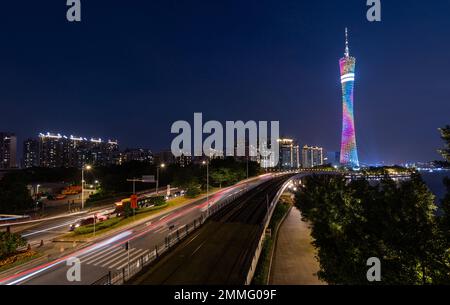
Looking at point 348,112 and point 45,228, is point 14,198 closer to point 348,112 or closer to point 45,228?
point 45,228

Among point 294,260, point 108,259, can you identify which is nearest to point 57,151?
point 108,259

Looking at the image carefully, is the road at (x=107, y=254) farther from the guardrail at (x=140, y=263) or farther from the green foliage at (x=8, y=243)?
the green foliage at (x=8, y=243)

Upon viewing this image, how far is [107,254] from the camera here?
1938 cm

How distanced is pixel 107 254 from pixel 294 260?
45.9 feet

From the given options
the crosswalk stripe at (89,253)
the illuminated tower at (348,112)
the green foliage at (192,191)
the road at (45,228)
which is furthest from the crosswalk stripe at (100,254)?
the illuminated tower at (348,112)

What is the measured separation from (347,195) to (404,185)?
3.17 meters

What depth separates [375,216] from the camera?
1323cm

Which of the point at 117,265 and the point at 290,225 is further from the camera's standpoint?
the point at 290,225

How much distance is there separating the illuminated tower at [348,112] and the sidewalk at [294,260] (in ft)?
236

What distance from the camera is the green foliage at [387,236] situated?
33.1 ft

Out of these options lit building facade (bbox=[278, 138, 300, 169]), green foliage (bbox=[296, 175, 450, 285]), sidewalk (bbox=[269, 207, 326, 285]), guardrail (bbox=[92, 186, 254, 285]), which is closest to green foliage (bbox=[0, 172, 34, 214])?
guardrail (bbox=[92, 186, 254, 285])

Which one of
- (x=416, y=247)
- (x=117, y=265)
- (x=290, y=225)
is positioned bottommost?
(x=290, y=225)
